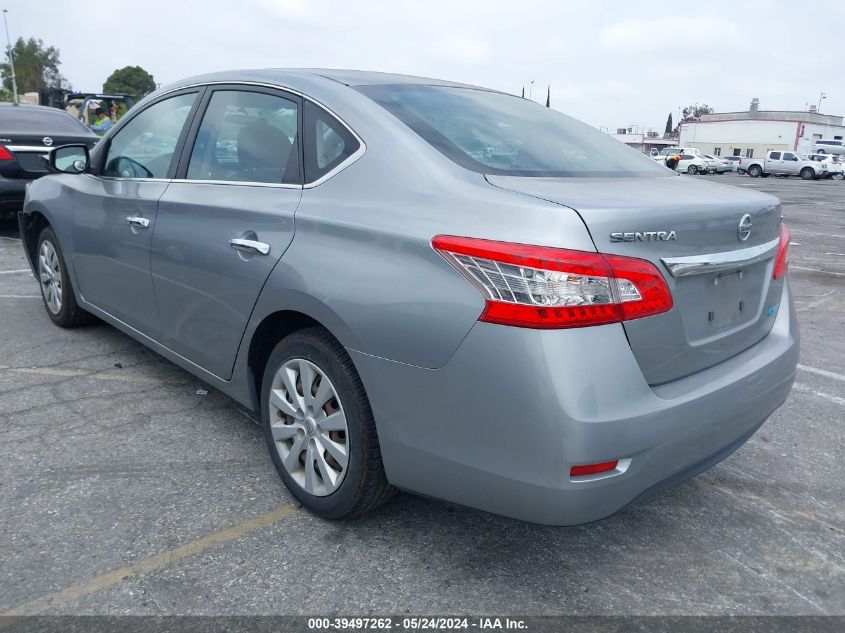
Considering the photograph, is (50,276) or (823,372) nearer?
(823,372)

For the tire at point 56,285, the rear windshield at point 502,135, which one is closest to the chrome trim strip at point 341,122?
the rear windshield at point 502,135

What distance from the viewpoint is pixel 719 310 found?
90.9 inches

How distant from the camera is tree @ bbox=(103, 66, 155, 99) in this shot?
90562mm

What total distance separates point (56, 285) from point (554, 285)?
397 cm

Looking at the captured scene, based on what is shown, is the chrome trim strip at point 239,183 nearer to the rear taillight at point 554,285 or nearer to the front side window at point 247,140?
the front side window at point 247,140

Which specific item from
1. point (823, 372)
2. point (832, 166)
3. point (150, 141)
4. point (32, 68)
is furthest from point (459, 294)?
point (32, 68)

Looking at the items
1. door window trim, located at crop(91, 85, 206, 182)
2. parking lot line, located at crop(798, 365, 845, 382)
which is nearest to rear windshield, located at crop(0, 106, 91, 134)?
door window trim, located at crop(91, 85, 206, 182)

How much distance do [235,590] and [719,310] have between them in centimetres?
180

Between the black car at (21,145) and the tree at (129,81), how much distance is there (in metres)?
89.6

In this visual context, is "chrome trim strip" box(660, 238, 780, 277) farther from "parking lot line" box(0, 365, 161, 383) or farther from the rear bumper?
"parking lot line" box(0, 365, 161, 383)

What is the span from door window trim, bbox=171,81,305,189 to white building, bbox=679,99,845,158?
77.7 metres

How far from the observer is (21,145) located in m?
8.16

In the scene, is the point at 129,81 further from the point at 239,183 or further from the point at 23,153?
the point at 239,183

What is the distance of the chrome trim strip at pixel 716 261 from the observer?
2098 millimetres
